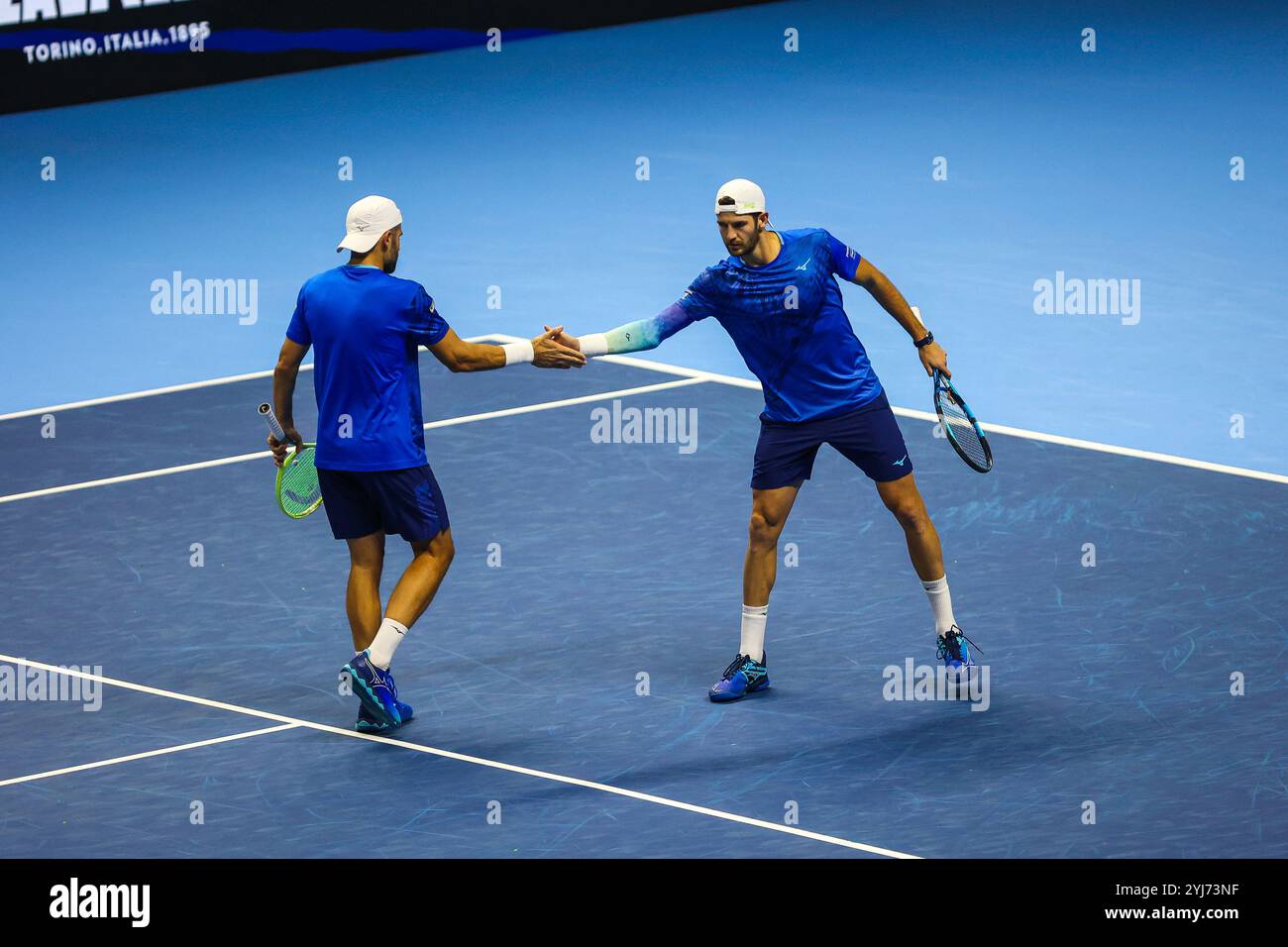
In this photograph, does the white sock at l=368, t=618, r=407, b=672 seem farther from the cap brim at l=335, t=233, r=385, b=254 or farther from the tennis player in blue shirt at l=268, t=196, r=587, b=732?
the cap brim at l=335, t=233, r=385, b=254

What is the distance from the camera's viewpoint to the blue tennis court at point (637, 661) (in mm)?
8359

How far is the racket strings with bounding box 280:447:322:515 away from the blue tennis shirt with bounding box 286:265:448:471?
2.62 feet

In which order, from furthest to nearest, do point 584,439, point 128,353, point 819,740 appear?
point 128,353 → point 584,439 → point 819,740

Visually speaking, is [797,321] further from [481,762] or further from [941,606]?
[481,762]

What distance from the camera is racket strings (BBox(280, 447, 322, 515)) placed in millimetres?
9977

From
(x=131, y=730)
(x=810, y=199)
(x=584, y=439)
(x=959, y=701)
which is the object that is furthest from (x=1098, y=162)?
(x=131, y=730)

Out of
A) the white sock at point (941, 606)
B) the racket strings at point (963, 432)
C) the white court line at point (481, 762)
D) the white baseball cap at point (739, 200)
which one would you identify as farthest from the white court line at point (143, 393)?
the white sock at point (941, 606)

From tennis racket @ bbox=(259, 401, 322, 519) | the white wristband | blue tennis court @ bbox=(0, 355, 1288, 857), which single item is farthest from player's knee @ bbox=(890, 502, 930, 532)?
tennis racket @ bbox=(259, 401, 322, 519)

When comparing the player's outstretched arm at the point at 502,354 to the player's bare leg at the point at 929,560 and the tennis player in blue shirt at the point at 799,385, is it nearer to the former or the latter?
the tennis player in blue shirt at the point at 799,385

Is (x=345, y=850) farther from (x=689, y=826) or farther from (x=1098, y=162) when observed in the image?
(x=1098, y=162)

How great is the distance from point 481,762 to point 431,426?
452 cm

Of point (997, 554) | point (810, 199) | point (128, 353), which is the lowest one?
point (997, 554)

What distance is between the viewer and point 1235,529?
1104 cm
